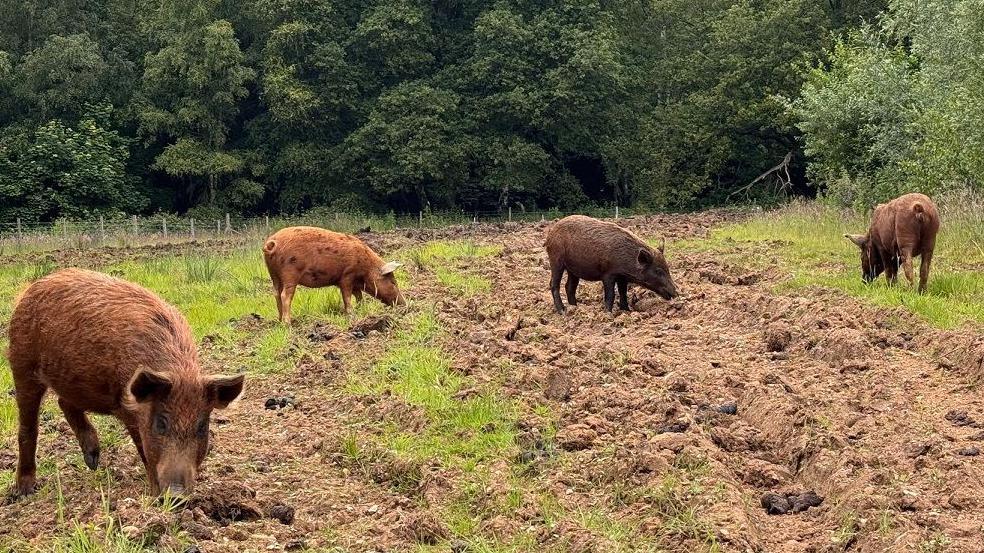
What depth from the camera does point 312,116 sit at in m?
46.6

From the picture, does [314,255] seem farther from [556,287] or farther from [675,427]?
[675,427]

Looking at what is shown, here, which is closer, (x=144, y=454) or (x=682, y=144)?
(x=144, y=454)

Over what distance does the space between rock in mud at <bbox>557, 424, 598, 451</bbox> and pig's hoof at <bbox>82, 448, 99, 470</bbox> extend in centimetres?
320

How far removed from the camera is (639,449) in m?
5.99

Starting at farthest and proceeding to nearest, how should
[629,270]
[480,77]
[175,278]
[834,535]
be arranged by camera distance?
[480,77]
[175,278]
[629,270]
[834,535]

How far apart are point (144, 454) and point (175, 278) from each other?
13.3 metres

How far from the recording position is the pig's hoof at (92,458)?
247 inches

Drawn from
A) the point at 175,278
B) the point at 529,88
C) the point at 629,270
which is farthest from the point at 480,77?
the point at 629,270

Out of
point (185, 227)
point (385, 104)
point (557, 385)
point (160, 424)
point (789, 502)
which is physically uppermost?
point (385, 104)

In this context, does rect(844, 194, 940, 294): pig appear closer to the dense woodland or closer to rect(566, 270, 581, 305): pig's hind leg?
rect(566, 270, 581, 305): pig's hind leg

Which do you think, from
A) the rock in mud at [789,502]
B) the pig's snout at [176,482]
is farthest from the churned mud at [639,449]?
the pig's snout at [176,482]

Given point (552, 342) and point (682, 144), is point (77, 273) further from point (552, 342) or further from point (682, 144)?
point (682, 144)

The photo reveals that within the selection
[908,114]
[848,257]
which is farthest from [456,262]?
[908,114]

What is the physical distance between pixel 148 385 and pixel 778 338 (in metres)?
6.21
